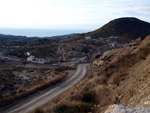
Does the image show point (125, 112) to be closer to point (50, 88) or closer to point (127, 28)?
point (50, 88)

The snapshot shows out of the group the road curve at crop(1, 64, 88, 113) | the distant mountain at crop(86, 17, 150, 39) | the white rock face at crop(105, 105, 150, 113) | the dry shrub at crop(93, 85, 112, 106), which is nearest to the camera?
the white rock face at crop(105, 105, 150, 113)

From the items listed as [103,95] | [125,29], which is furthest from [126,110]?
[125,29]

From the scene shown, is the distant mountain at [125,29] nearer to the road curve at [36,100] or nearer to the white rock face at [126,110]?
the road curve at [36,100]

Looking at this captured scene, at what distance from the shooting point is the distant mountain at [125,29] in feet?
A: 288

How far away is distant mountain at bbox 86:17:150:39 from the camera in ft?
288

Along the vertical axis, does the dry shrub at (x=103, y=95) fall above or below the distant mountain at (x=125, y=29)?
below

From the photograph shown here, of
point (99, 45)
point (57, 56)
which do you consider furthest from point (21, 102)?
point (99, 45)

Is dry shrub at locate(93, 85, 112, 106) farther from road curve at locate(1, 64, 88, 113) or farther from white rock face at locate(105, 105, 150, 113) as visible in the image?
road curve at locate(1, 64, 88, 113)

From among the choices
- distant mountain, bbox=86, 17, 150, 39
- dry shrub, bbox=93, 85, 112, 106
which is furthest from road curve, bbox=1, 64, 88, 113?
distant mountain, bbox=86, 17, 150, 39

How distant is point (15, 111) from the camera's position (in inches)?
529

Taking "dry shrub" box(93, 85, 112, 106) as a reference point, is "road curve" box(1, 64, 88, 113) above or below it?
below

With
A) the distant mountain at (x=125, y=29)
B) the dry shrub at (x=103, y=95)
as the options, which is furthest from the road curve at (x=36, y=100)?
the distant mountain at (x=125, y=29)

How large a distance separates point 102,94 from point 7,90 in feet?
47.1

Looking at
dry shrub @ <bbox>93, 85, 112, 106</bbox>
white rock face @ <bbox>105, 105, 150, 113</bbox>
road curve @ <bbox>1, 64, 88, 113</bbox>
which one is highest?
white rock face @ <bbox>105, 105, 150, 113</bbox>
